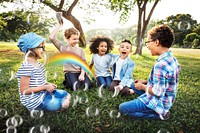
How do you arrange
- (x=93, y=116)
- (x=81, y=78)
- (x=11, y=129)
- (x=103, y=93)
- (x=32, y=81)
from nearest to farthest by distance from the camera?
(x=11, y=129)
(x=32, y=81)
(x=93, y=116)
(x=103, y=93)
(x=81, y=78)

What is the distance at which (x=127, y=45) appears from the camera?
261 cm

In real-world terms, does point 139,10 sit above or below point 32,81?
above

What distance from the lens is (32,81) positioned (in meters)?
2.03

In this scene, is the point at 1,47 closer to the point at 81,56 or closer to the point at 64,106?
the point at 81,56

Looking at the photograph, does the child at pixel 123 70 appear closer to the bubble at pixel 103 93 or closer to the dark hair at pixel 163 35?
the bubble at pixel 103 93

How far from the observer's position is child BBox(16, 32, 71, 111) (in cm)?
198

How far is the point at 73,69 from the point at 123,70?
484 mm

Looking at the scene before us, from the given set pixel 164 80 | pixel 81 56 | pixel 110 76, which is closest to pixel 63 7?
pixel 81 56

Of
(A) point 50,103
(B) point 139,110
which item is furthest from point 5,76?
(B) point 139,110

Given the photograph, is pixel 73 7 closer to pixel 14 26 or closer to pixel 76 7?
pixel 76 7

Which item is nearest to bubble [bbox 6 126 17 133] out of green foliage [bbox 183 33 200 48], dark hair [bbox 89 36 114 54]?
dark hair [bbox 89 36 114 54]

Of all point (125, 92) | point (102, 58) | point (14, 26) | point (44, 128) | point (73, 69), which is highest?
point (14, 26)

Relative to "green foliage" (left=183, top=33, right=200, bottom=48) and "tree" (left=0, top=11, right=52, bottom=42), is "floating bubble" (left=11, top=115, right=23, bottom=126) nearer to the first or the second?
"tree" (left=0, top=11, right=52, bottom=42)

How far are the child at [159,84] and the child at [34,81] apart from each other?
522 mm
